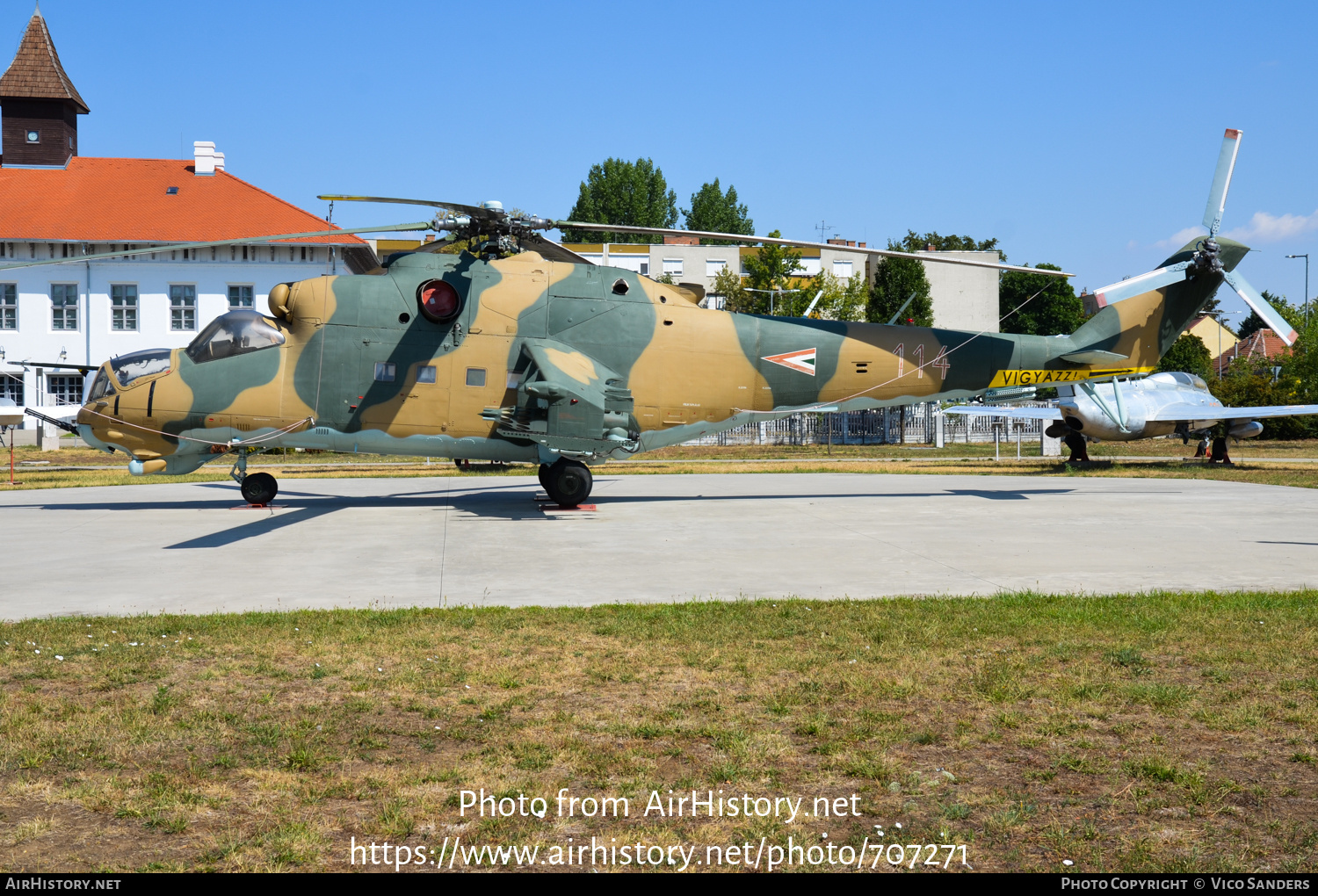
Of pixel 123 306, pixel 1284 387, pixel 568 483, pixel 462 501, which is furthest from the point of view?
pixel 1284 387

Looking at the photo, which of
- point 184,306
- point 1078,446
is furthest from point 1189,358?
point 184,306

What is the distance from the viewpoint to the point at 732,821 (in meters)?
4.34

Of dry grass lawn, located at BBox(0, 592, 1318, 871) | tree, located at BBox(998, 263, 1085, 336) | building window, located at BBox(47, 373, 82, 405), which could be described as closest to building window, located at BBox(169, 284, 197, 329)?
building window, located at BBox(47, 373, 82, 405)

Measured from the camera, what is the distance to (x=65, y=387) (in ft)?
156

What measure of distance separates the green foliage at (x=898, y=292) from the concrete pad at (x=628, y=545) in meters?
50.4

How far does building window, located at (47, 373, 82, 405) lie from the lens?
154ft

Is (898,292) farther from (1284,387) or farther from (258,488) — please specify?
(258,488)

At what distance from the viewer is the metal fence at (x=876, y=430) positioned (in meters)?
47.8

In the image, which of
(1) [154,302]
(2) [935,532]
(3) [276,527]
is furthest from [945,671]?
(1) [154,302]

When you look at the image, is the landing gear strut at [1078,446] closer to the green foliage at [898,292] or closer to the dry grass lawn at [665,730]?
the dry grass lawn at [665,730]

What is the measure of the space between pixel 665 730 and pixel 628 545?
743 cm

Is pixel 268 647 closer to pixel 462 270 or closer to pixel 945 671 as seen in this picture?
pixel 945 671

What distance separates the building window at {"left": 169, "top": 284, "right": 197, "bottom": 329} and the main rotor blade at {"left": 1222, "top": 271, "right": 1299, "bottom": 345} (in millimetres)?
44667
